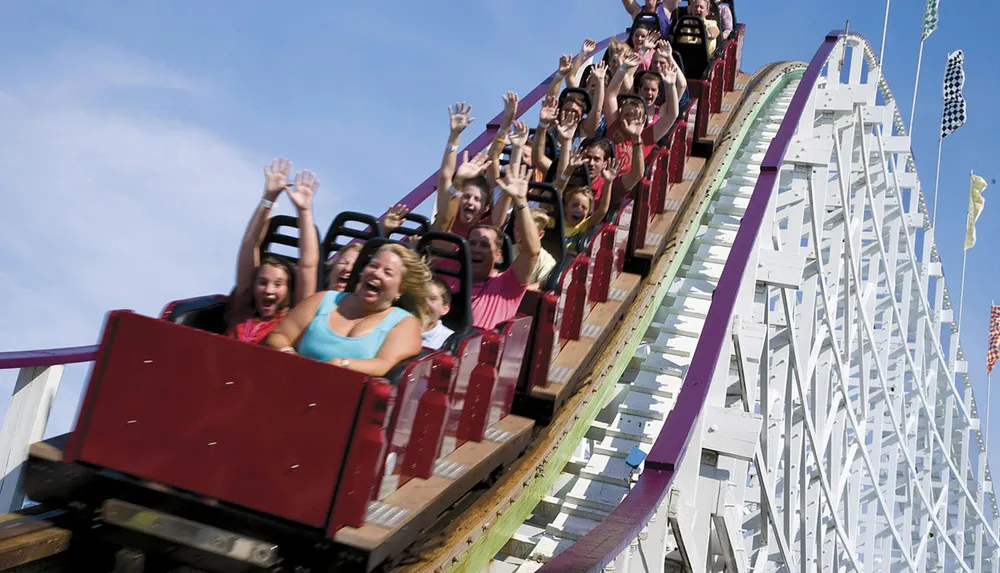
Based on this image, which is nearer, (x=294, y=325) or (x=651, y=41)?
(x=294, y=325)

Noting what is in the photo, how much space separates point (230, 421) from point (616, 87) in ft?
16.2

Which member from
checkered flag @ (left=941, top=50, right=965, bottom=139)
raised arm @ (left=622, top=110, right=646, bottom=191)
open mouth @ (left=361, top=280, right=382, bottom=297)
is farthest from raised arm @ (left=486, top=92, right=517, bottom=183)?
checkered flag @ (left=941, top=50, right=965, bottom=139)

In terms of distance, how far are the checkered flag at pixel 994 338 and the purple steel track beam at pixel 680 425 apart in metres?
12.4

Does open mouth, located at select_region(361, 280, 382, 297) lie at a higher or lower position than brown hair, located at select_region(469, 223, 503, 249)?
lower

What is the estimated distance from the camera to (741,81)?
1021 centimetres

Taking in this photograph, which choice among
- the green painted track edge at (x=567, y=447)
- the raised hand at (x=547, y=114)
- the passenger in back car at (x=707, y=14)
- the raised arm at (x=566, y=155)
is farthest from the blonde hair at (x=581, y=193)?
the passenger in back car at (x=707, y=14)

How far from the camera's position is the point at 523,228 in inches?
173

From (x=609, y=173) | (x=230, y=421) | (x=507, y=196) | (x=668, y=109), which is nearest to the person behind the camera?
(x=230, y=421)

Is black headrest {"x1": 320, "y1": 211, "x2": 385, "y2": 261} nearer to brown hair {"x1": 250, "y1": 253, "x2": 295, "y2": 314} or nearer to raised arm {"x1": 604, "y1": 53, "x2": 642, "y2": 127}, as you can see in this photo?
brown hair {"x1": 250, "y1": 253, "x2": 295, "y2": 314}

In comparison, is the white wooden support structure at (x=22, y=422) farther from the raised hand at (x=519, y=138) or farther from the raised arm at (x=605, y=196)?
the raised arm at (x=605, y=196)

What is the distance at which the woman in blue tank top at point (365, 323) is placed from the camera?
3.25 m

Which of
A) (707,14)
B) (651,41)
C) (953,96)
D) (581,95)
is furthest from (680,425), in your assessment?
(953,96)

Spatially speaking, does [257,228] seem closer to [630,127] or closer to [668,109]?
[630,127]

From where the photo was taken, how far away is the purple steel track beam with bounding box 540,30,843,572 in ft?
8.59
